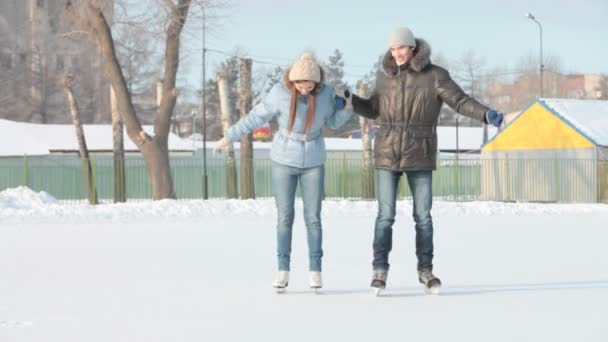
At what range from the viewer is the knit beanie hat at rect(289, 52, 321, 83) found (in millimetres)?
6473

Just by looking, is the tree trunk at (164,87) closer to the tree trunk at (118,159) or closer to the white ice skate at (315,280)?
the tree trunk at (118,159)

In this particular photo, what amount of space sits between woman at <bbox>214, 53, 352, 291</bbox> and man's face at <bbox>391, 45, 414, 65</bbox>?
0.47 m

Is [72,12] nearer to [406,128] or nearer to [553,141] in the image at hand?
[553,141]

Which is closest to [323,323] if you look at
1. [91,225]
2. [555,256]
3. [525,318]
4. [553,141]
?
[525,318]

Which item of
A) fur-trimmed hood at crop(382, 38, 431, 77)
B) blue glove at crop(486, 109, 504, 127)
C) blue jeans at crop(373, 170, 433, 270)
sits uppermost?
fur-trimmed hood at crop(382, 38, 431, 77)

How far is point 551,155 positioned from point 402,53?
26.0 metres

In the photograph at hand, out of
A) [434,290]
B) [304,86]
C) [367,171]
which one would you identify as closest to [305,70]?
[304,86]

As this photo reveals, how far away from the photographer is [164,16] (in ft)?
81.9

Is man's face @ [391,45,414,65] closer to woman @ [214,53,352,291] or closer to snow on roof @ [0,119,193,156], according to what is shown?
woman @ [214,53,352,291]

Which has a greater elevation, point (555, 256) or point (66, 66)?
point (66, 66)

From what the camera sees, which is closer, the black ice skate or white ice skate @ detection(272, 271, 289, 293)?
the black ice skate

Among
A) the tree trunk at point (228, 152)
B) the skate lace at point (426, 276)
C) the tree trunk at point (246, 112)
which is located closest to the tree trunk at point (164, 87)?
the tree trunk at point (246, 112)

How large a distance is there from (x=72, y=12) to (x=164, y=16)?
2.32 meters

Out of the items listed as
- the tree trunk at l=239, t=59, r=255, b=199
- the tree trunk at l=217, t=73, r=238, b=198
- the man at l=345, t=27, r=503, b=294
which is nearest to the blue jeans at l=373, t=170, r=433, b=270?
the man at l=345, t=27, r=503, b=294
